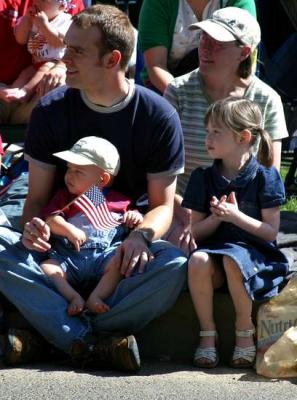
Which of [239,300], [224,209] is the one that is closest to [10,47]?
[224,209]

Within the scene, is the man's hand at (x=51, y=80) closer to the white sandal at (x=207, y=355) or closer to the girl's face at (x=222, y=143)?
the girl's face at (x=222, y=143)

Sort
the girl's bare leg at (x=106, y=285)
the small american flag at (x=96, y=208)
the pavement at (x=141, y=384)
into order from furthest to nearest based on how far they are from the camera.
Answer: the small american flag at (x=96, y=208) → the girl's bare leg at (x=106, y=285) → the pavement at (x=141, y=384)

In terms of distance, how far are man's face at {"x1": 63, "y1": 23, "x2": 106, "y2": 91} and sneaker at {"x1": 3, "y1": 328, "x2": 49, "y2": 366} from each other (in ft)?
3.62

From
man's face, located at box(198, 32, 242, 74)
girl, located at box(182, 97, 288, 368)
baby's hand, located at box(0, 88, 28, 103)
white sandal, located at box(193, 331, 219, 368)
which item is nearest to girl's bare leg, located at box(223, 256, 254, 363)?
girl, located at box(182, 97, 288, 368)

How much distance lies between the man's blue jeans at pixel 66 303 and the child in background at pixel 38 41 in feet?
6.78

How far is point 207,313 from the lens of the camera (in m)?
4.54

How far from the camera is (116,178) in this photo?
16.1ft

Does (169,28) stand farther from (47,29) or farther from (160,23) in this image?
(47,29)

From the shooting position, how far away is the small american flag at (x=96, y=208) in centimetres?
469

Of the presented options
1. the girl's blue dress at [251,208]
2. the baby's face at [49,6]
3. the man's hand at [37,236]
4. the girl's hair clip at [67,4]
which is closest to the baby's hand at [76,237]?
the man's hand at [37,236]

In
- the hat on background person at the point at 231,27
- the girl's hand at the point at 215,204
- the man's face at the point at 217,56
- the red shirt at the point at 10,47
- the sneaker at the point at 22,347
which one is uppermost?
the hat on background person at the point at 231,27

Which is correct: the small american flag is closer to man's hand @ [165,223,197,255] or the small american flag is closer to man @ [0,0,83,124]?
man's hand @ [165,223,197,255]

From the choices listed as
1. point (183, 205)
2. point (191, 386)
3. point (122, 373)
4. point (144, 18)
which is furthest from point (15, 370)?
point (144, 18)

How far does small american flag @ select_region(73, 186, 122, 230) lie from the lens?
4688 millimetres
